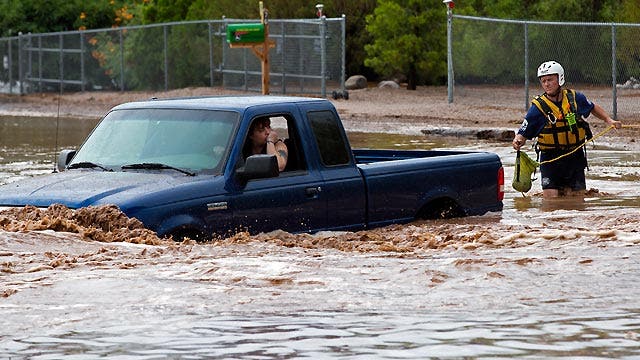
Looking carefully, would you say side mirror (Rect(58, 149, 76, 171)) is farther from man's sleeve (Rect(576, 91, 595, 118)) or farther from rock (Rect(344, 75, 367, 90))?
rock (Rect(344, 75, 367, 90))

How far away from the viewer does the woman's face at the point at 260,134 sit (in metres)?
12.1

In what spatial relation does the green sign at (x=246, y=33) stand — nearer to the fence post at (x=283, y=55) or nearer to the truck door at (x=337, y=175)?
the fence post at (x=283, y=55)

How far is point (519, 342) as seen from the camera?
25.6 feet

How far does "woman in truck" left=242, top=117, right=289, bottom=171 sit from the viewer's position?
1203cm

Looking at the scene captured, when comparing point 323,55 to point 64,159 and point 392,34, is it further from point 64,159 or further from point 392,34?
point 64,159

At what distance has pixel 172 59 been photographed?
41000 millimetres

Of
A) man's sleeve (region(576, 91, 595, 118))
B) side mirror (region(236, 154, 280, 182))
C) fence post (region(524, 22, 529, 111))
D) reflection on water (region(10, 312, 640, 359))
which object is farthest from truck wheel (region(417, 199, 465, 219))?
fence post (region(524, 22, 529, 111))

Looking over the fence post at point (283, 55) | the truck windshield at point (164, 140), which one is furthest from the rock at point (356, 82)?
the truck windshield at point (164, 140)

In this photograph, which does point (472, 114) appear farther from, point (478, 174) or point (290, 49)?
point (478, 174)

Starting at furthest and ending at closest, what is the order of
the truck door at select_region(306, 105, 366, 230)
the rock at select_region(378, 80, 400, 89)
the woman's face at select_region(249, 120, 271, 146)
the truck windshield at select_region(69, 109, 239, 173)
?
the rock at select_region(378, 80, 400, 89) → the truck door at select_region(306, 105, 366, 230) → the woman's face at select_region(249, 120, 271, 146) → the truck windshield at select_region(69, 109, 239, 173)

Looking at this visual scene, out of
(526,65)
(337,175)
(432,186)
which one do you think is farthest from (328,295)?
(526,65)

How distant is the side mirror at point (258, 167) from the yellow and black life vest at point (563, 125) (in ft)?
16.1

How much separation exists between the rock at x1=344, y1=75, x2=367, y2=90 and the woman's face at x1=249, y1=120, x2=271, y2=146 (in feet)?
90.9

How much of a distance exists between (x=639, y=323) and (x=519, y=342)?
2.83 feet
